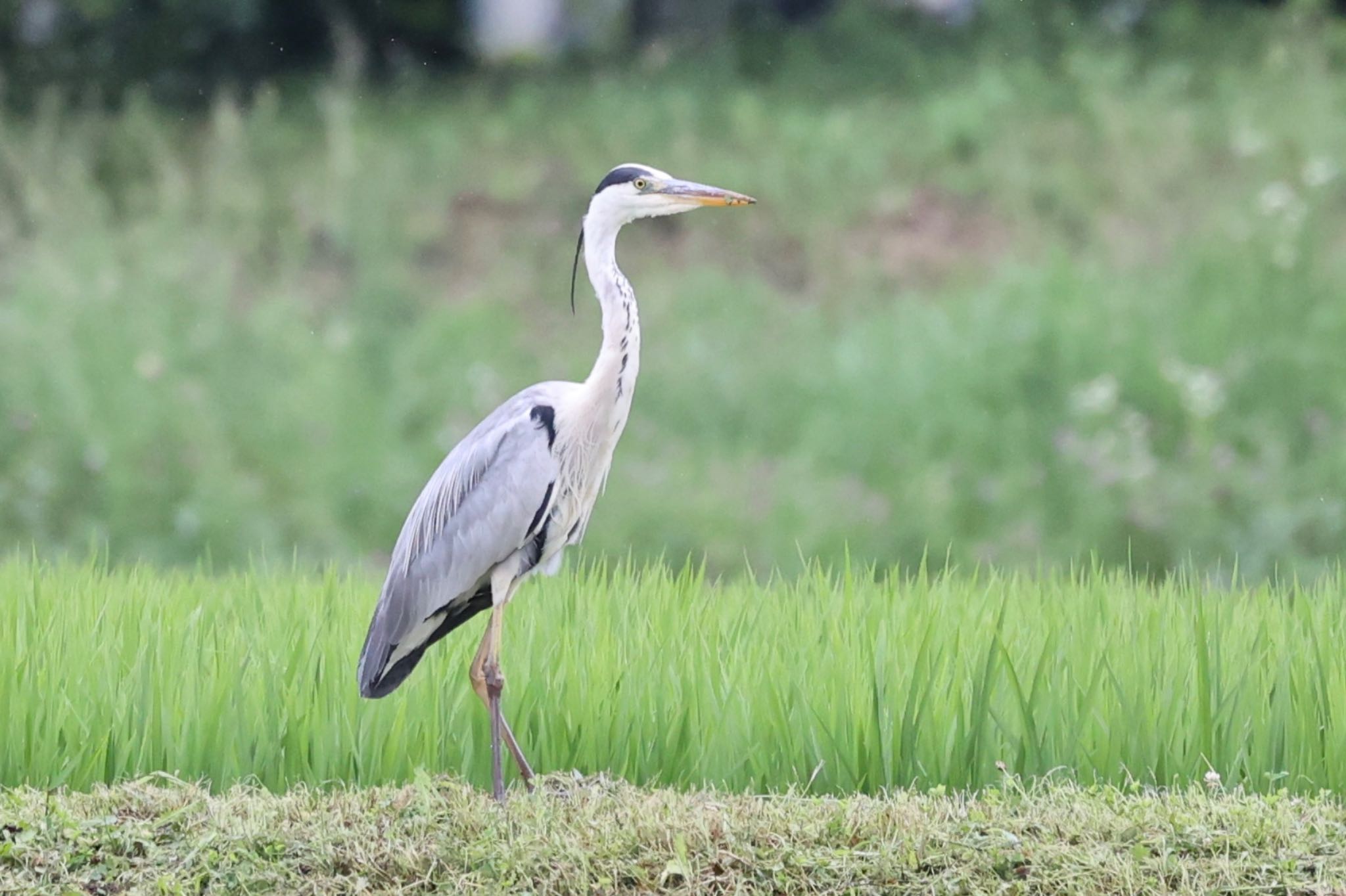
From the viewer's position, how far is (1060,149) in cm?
1401

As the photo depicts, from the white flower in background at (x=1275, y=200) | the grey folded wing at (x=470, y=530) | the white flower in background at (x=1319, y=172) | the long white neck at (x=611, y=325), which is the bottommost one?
the grey folded wing at (x=470, y=530)

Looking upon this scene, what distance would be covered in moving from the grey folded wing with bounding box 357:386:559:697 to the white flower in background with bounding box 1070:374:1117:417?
5827mm

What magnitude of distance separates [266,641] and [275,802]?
1117 millimetres

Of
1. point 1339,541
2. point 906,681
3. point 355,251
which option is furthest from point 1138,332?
point 906,681

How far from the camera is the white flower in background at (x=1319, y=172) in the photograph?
477 inches

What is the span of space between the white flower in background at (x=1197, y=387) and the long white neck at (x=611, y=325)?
6.11 meters

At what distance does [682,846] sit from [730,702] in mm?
796

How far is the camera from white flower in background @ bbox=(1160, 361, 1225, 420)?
403 inches

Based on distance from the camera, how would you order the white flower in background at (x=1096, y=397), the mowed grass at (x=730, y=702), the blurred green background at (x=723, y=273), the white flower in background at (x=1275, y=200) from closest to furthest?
1. the mowed grass at (x=730, y=702)
2. the white flower in background at (x=1096, y=397)
3. the blurred green background at (x=723, y=273)
4. the white flower in background at (x=1275, y=200)

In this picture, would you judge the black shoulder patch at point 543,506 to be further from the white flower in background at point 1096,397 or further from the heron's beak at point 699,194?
the white flower in background at point 1096,397

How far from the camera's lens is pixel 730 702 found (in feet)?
15.4

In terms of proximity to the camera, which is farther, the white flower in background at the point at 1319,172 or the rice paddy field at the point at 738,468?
the white flower in background at the point at 1319,172

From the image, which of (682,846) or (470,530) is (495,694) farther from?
(682,846)

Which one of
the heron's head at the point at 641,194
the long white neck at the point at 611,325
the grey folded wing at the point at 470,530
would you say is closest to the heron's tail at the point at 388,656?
the grey folded wing at the point at 470,530
